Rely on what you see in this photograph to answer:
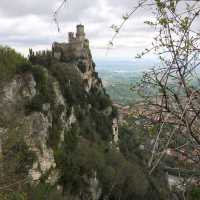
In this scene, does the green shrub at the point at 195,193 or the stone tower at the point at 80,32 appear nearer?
the green shrub at the point at 195,193

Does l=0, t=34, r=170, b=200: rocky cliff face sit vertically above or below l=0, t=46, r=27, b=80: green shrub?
below

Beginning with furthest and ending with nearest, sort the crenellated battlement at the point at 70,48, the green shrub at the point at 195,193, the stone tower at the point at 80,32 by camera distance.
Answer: the stone tower at the point at 80,32 < the crenellated battlement at the point at 70,48 < the green shrub at the point at 195,193

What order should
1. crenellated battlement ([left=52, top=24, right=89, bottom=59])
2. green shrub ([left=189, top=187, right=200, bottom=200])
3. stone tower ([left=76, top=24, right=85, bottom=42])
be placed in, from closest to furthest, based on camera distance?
1. green shrub ([left=189, top=187, right=200, bottom=200])
2. crenellated battlement ([left=52, top=24, right=89, bottom=59])
3. stone tower ([left=76, top=24, right=85, bottom=42])

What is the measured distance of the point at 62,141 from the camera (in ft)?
112

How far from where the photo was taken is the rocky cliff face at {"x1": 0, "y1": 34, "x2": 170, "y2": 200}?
28.5m

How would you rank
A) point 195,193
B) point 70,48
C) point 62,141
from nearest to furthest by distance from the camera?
point 195,193 < point 62,141 < point 70,48

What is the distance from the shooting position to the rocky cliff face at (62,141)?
93.6 feet

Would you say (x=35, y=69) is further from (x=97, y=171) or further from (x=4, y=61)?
(x=97, y=171)

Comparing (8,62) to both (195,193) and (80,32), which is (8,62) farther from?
(195,193)

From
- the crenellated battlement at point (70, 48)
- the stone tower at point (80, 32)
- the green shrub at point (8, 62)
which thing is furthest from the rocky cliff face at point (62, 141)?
the stone tower at point (80, 32)

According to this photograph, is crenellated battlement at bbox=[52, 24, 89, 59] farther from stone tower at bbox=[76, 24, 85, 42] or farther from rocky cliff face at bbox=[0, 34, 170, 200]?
rocky cliff face at bbox=[0, 34, 170, 200]

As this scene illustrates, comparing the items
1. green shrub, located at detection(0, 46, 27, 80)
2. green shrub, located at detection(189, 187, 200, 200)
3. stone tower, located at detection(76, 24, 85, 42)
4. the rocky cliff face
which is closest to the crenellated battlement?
stone tower, located at detection(76, 24, 85, 42)

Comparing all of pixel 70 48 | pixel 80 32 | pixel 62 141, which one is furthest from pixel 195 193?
pixel 80 32

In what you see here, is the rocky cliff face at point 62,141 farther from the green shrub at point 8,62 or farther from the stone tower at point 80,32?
the stone tower at point 80,32
